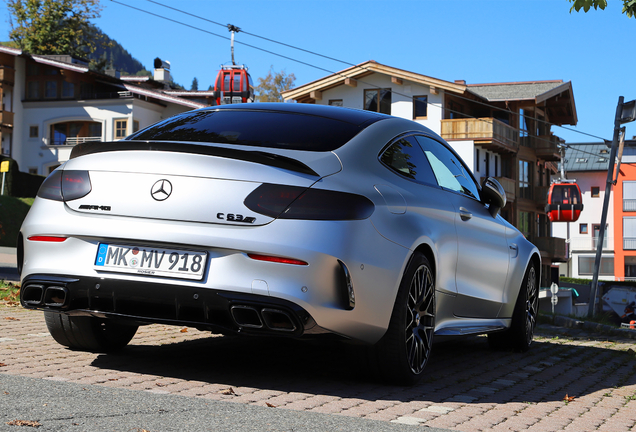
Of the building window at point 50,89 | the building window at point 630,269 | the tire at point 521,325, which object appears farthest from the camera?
the building window at point 630,269

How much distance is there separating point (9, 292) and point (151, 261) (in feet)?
21.2

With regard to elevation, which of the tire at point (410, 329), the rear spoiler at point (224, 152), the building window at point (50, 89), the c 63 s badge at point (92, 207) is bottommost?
the tire at point (410, 329)

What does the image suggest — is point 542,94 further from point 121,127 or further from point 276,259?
point 276,259

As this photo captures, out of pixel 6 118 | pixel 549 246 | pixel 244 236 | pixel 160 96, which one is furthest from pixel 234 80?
pixel 244 236

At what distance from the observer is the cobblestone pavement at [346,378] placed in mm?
4129

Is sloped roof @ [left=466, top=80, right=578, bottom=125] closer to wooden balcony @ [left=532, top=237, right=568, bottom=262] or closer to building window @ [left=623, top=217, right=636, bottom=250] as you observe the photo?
wooden balcony @ [left=532, top=237, right=568, bottom=262]

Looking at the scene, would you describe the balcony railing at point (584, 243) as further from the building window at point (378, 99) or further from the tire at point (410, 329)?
the tire at point (410, 329)

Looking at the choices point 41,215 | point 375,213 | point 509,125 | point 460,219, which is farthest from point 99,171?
point 509,125

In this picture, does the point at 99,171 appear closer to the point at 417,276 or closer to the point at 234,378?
the point at 234,378

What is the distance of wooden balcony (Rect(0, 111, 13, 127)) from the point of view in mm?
55334

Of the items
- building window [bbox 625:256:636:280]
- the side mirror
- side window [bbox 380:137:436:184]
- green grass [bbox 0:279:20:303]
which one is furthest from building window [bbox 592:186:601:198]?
side window [bbox 380:137:436:184]

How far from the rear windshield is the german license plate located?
79cm

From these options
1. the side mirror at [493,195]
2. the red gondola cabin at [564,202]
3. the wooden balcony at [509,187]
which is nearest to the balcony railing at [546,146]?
the wooden balcony at [509,187]

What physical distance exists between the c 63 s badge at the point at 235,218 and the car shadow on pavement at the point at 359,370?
0.84 metres
